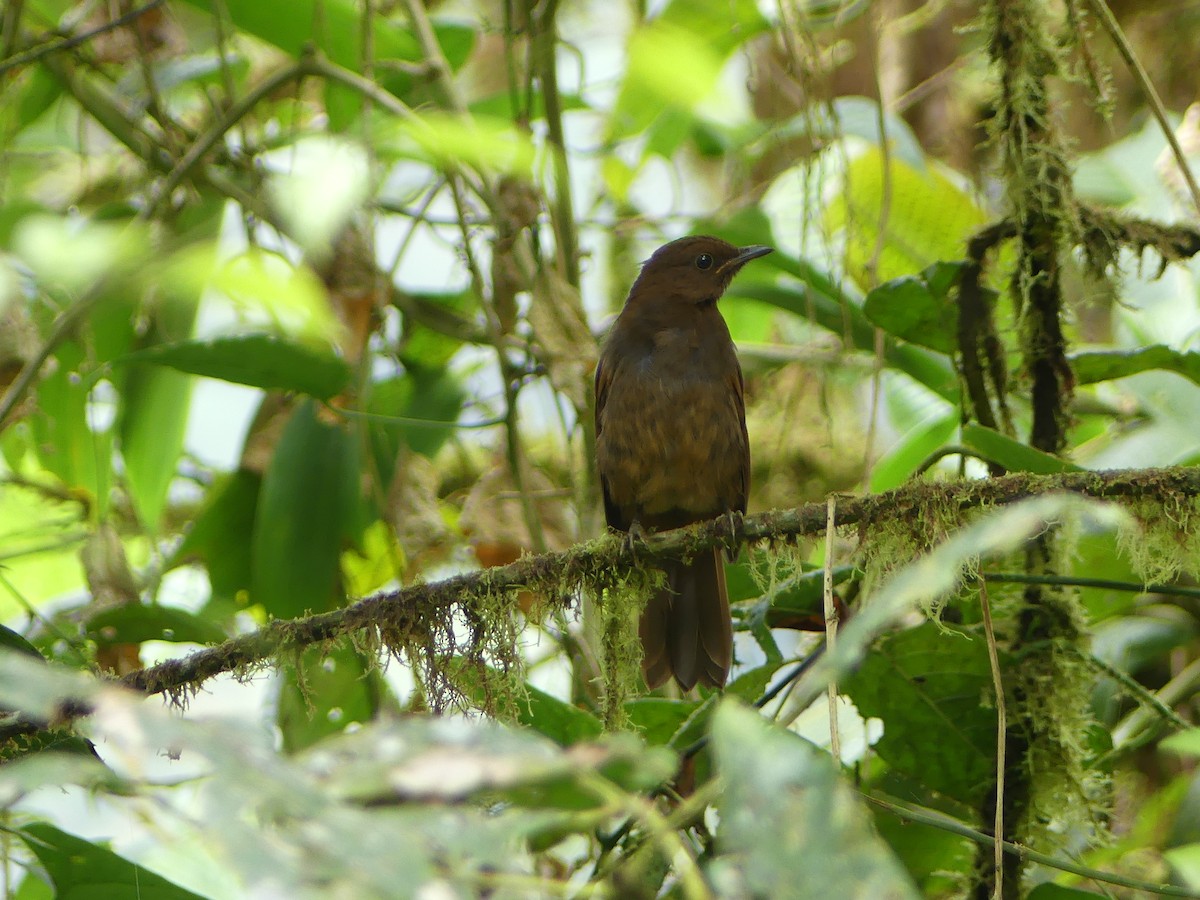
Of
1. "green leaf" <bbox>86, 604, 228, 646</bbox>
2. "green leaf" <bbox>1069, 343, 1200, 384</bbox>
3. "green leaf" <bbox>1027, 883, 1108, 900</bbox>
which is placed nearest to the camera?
"green leaf" <bbox>1027, 883, 1108, 900</bbox>

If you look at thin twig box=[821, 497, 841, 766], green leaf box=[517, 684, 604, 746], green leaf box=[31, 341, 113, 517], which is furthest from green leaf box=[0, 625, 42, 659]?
green leaf box=[31, 341, 113, 517]

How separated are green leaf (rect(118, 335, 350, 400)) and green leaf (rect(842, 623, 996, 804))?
1.51 m

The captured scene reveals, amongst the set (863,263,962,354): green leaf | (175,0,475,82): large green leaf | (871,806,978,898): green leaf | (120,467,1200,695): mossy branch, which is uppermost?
(175,0,475,82): large green leaf

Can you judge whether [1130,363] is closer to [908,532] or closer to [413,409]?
[908,532]

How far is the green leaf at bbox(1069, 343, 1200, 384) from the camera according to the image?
269 centimetres

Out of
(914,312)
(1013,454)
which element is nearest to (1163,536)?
(1013,454)

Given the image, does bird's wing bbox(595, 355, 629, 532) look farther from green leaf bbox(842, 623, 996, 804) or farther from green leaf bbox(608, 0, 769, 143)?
green leaf bbox(842, 623, 996, 804)

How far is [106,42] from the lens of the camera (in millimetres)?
4453

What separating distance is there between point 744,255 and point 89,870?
2.81m

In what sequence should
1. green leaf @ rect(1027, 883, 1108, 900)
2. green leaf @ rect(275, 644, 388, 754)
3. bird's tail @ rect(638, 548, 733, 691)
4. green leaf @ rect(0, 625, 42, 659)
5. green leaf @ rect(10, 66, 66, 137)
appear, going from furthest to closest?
1. green leaf @ rect(10, 66, 66, 137)
2. green leaf @ rect(275, 644, 388, 754)
3. bird's tail @ rect(638, 548, 733, 691)
4. green leaf @ rect(1027, 883, 1108, 900)
5. green leaf @ rect(0, 625, 42, 659)

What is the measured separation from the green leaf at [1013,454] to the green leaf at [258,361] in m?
1.51

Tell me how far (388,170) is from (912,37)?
11.9 feet

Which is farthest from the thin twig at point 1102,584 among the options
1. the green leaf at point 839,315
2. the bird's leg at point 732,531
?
the green leaf at point 839,315

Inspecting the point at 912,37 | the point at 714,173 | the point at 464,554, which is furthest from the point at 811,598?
the point at 714,173
